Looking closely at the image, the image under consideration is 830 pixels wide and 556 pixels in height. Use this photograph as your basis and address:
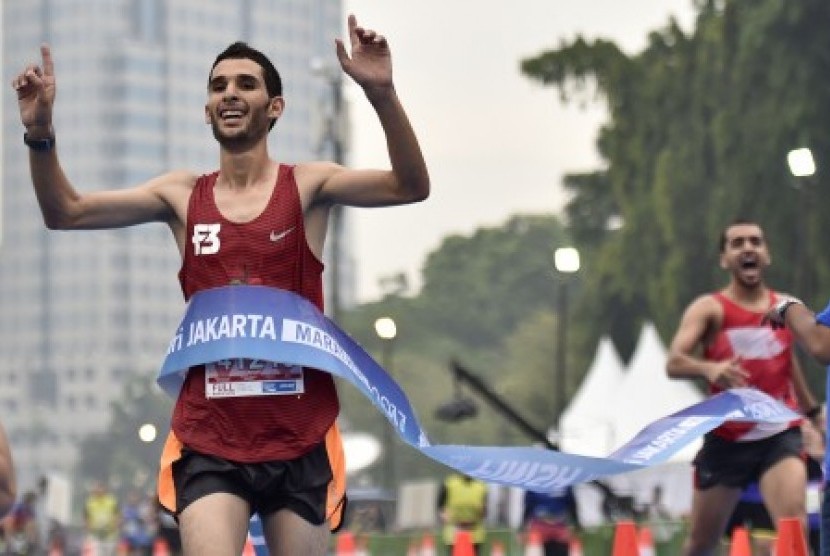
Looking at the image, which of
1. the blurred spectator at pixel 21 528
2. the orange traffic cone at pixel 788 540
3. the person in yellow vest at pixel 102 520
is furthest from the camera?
the person in yellow vest at pixel 102 520

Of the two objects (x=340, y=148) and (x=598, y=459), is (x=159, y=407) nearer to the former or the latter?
(x=340, y=148)

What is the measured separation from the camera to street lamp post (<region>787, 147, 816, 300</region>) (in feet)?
105

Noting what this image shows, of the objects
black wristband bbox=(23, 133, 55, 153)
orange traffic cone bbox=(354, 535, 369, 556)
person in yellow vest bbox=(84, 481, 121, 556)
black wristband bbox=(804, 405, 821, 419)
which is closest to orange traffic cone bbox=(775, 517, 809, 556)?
black wristband bbox=(804, 405, 821, 419)

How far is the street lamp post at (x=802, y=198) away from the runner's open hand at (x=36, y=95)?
24388mm

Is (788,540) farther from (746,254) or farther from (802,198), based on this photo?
(802,198)

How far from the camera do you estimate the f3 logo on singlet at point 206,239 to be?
27.0 feet

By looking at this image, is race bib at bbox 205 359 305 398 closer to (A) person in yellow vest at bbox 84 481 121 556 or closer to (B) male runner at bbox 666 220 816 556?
(B) male runner at bbox 666 220 816 556

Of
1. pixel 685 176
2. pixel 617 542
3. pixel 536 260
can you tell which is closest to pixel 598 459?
pixel 617 542

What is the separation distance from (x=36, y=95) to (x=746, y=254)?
5.38 m

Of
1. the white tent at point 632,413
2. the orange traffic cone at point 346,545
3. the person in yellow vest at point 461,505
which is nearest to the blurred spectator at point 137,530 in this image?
the white tent at point 632,413

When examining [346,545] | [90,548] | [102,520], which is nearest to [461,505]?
[90,548]

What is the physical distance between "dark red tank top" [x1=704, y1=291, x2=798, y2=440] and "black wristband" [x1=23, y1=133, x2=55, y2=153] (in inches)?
199

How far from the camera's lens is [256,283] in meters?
8.28

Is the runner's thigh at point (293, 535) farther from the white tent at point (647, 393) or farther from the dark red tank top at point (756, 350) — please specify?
the white tent at point (647, 393)
